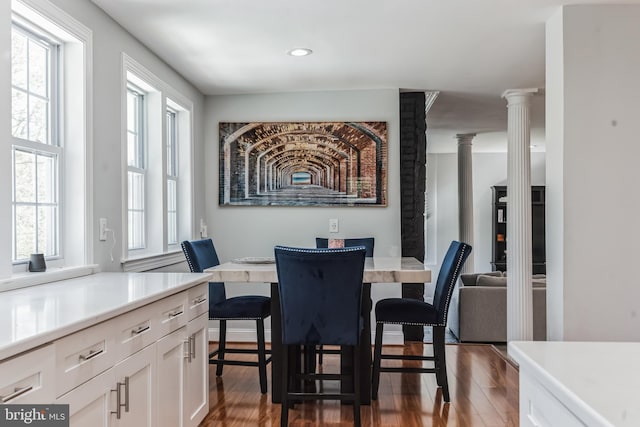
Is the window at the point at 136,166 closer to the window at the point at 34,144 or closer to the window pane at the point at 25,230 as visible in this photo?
the window at the point at 34,144

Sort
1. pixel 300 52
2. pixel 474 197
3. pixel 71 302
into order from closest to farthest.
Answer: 1. pixel 71 302
2. pixel 300 52
3. pixel 474 197

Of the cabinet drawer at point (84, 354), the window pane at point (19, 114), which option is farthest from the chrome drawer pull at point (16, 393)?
the window pane at point (19, 114)

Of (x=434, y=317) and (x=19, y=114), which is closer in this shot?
(x=19, y=114)

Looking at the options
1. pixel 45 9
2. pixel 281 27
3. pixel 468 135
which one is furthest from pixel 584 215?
pixel 468 135

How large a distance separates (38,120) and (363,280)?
1886 millimetres

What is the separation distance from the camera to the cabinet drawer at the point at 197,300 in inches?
100

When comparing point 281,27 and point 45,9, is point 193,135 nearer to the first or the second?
point 281,27

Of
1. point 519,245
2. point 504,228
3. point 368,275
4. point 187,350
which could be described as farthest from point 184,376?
point 504,228

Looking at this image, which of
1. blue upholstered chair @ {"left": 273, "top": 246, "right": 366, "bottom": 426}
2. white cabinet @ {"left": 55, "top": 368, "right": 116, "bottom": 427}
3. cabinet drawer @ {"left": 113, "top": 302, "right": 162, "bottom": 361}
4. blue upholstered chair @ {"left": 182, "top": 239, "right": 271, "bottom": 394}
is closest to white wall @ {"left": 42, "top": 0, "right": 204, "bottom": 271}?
blue upholstered chair @ {"left": 182, "top": 239, "right": 271, "bottom": 394}

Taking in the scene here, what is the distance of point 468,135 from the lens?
7449 millimetres

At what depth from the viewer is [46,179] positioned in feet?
8.71

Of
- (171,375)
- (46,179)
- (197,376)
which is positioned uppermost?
(46,179)

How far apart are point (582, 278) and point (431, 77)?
2.18 metres

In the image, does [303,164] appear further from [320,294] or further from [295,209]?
[320,294]
